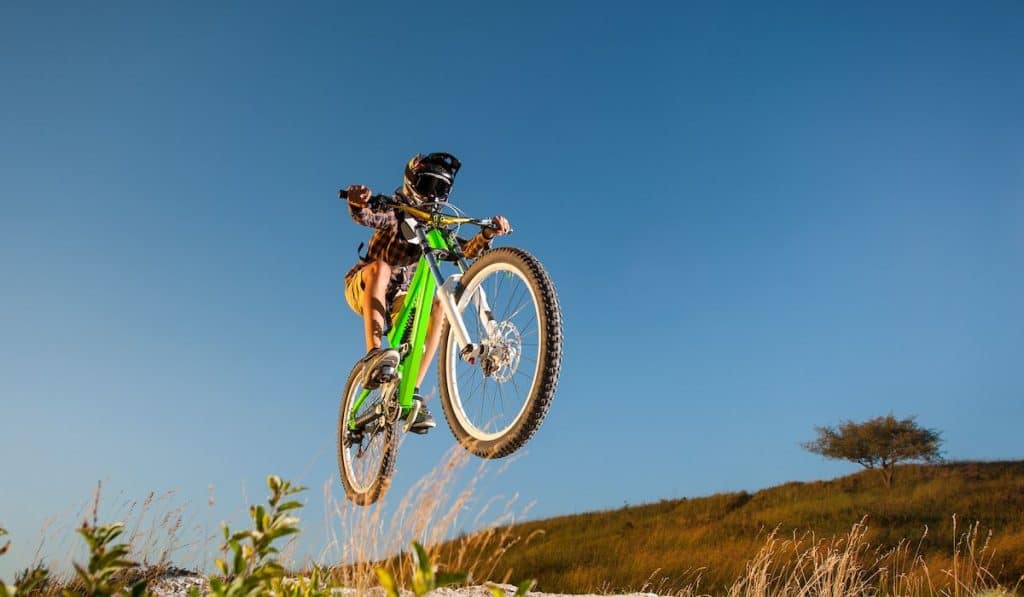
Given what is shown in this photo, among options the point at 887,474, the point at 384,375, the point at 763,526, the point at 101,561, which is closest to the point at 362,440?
the point at 384,375

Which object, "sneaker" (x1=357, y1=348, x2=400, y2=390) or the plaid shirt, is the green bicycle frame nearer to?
"sneaker" (x1=357, y1=348, x2=400, y2=390)

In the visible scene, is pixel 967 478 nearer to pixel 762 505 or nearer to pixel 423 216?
pixel 762 505

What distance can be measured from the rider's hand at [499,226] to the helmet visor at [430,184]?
1.64 ft

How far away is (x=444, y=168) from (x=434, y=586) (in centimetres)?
435

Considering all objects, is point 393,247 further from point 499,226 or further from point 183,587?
point 183,587

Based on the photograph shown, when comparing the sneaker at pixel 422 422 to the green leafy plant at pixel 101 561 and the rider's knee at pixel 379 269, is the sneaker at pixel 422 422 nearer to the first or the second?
the rider's knee at pixel 379 269

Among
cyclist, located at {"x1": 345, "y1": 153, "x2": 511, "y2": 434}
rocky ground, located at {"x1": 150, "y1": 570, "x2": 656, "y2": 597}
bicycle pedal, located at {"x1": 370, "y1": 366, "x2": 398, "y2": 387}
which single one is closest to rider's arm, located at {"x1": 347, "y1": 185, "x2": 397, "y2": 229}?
cyclist, located at {"x1": 345, "y1": 153, "x2": 511, "y2": 434}

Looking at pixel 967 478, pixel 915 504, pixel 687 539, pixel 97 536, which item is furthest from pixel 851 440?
pixel 97 536

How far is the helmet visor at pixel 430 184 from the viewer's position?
221 inches

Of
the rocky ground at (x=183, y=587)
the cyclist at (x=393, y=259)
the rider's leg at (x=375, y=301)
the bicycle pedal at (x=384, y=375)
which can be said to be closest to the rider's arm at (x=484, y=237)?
the cyclist at (x=393, y=259)

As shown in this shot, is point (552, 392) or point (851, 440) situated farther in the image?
point (851, 440)

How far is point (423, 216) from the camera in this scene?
5.36 meters

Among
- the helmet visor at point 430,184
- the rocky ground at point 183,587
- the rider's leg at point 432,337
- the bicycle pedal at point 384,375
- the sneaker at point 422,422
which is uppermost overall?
the helmet visor at point 430,184

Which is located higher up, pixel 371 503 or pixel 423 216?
pixel 423 216
